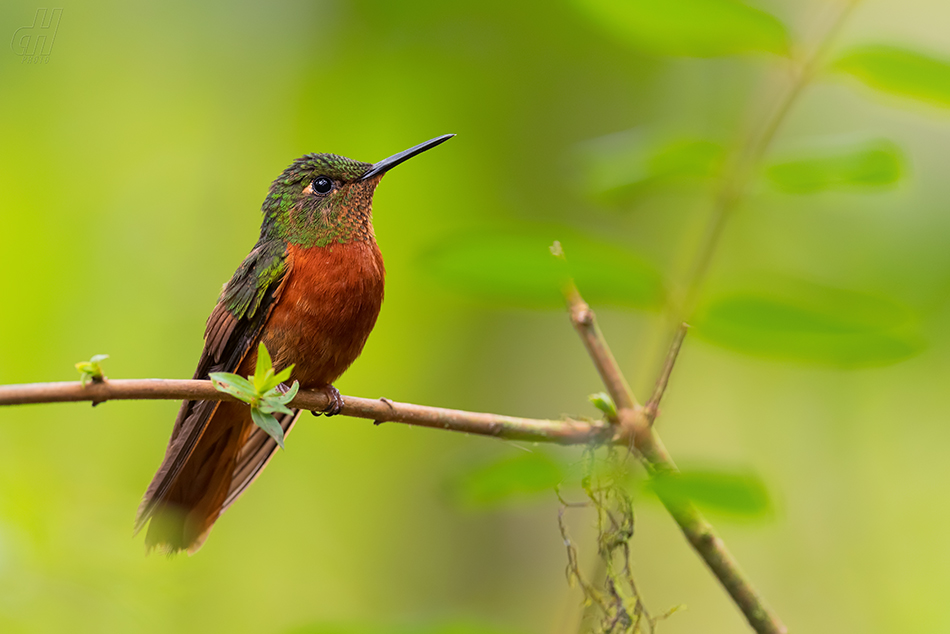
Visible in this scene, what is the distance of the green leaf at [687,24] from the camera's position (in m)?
1.21

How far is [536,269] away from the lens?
1.19 metres

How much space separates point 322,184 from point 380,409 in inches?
64.1

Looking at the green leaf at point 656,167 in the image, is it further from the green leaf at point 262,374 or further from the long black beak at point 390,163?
the long black beak at point 390,163

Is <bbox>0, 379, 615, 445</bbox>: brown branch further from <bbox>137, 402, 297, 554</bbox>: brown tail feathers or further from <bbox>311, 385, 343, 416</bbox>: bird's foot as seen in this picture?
<bbox>137, 402, 297, 554</bbox>: brown tail feathers

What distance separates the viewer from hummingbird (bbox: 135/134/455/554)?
289 cm

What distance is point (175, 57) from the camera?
7168mm

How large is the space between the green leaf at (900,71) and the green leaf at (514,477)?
2.72ft

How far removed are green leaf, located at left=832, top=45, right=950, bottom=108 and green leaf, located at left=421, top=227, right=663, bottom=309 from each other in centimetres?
48

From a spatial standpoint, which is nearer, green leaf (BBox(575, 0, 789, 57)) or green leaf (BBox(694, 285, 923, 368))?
green leaf (BBox(694, 285, 923, 368))

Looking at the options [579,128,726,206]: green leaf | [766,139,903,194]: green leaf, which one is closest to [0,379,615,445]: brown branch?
[579,128,726,206]: green leaf

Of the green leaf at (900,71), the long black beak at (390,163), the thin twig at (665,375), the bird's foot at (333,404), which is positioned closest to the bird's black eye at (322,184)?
the long black beak at (390,163)

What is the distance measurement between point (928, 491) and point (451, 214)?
3994 mm

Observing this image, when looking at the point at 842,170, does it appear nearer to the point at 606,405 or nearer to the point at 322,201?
the point at 606,405

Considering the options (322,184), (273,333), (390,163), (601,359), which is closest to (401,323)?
(322,184)
